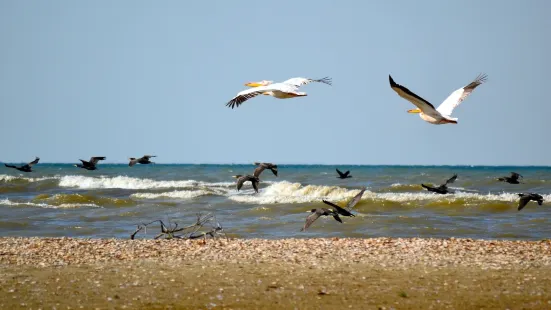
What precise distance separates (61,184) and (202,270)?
144ft

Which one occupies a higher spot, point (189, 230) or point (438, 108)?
point (438, 108)

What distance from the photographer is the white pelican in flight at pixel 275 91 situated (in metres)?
13.2

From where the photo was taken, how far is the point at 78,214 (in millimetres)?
27234

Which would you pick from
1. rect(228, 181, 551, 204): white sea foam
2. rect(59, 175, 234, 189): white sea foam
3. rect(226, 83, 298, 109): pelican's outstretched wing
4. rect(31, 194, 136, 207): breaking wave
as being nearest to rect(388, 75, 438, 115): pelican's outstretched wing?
rect(226, 83, 298, 109): pelican's outstretched wing

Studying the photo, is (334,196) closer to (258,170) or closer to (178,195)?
(178,195)

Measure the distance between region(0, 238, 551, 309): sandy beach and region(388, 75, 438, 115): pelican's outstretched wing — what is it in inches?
103

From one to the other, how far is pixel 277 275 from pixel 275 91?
12.1 feet

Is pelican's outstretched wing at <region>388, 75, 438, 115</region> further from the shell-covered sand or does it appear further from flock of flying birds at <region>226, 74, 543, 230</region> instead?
the shell-covered sand

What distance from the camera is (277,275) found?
11586mm

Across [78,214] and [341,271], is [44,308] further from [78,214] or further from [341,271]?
[78,214]

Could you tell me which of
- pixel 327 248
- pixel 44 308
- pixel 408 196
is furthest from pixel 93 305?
pixel 408 196

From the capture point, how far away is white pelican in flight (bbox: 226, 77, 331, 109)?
43.2 ft

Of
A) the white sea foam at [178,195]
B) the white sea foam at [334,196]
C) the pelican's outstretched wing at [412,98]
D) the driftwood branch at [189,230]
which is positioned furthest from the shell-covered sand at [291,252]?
the white sea foam at [178,195]

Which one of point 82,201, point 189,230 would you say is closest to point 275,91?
point 189,230
